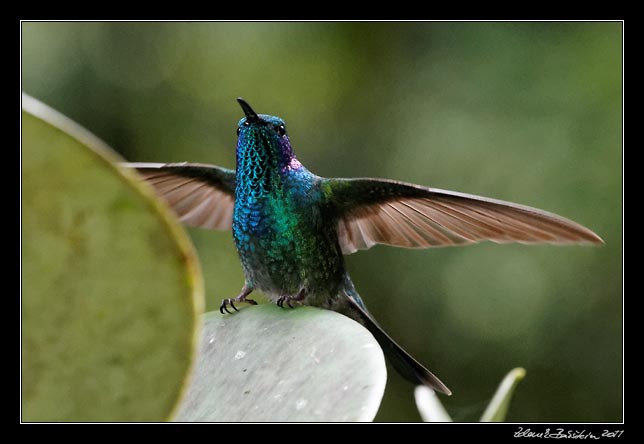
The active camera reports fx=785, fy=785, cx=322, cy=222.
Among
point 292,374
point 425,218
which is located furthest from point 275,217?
point 292,374

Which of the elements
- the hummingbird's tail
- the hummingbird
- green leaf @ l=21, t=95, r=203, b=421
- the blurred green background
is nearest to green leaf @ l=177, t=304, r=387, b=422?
green leaf @ l=21, t=95, r=203, b=421

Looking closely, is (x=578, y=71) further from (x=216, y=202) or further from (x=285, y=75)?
(x=216, y=202)

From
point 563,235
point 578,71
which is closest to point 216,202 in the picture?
point 563,235

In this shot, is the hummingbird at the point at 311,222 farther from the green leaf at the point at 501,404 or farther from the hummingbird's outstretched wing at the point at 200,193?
the green leaf at the point at 501,404

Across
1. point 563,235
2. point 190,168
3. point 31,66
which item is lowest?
point 563,235

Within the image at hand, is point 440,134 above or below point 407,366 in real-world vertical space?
above

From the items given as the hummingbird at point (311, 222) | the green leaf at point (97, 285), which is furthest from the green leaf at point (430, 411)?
the hummingbird at point (311, 222)

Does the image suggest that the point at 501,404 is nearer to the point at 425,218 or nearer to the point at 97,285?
the point at 97,285
